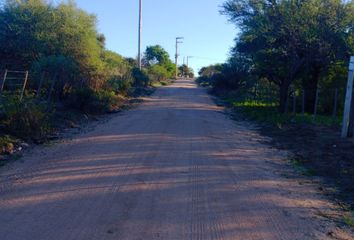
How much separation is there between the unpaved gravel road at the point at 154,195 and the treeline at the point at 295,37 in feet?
39.1

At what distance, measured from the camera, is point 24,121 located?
13.7m

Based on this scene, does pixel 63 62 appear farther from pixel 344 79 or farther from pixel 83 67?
pixel 344 79

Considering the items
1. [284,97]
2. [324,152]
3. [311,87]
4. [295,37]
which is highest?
[295,37]

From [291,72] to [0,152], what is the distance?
17.5 metres

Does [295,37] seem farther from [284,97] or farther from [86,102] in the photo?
[86,102]

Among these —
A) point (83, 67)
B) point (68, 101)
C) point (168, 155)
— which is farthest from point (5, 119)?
point (83, 67)

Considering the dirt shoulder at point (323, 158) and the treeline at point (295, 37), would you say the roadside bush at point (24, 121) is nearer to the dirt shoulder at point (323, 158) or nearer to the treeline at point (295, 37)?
the dirt shoulder at point (323, 158)

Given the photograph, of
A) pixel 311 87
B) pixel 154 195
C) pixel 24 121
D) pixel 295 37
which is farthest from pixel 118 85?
pixel 154 195

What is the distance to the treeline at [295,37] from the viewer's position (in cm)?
2359

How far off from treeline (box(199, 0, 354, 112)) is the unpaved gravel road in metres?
11.9

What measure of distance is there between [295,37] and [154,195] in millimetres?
18159

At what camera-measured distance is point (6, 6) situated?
95.0ft

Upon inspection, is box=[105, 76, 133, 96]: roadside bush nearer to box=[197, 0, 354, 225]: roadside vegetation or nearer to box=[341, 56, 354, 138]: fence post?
box=[197, 0, 354, 225]: roadside vegetation

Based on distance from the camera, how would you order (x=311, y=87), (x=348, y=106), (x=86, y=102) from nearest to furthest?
(x=348, y=106)
(x=86, y=102)
(x=311, y=87)
